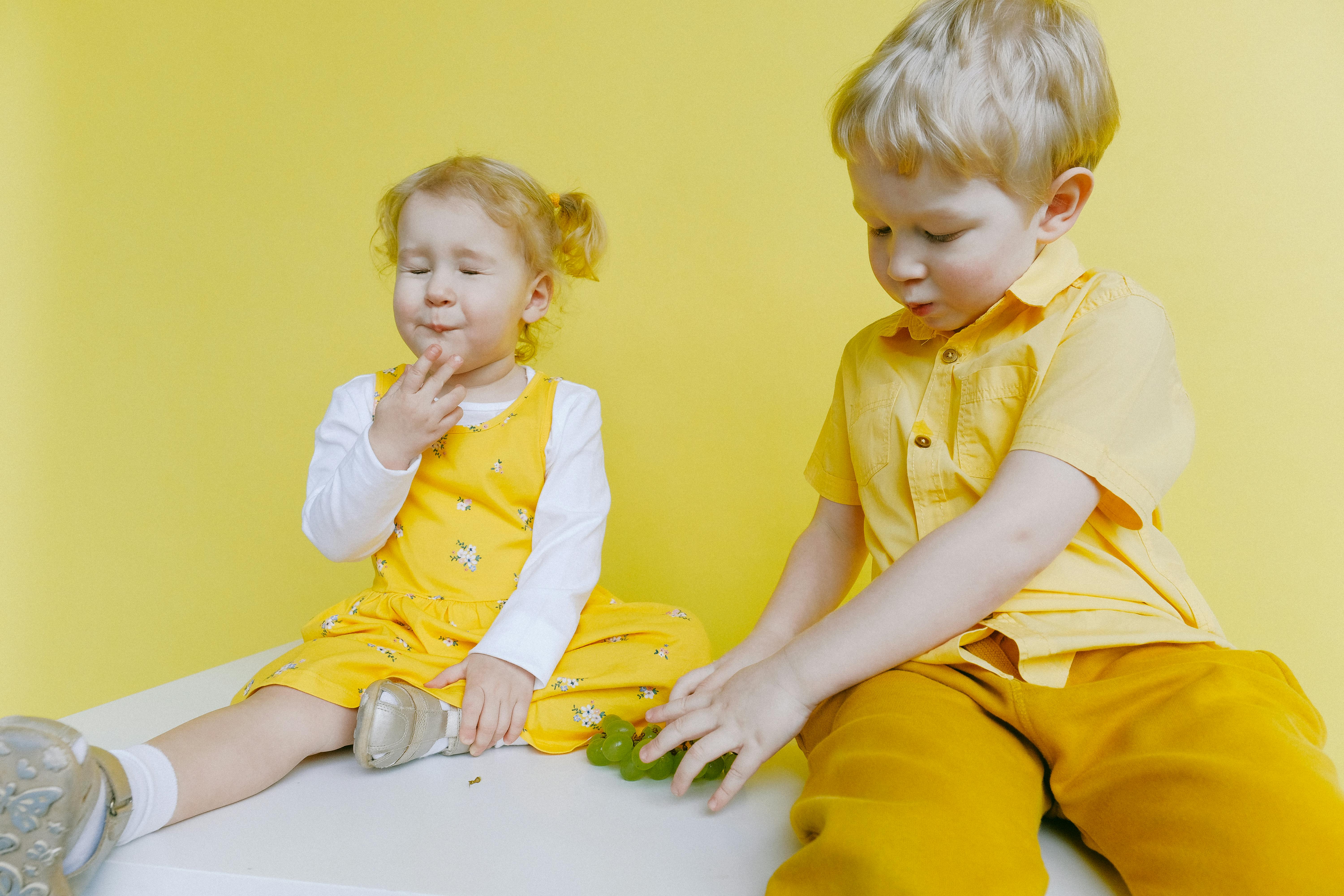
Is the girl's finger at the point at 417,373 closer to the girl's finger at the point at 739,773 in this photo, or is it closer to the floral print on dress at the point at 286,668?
the floral print on dress at the point at 286,668

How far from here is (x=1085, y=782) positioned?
0.65 meters

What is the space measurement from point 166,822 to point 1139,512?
79 centimetres

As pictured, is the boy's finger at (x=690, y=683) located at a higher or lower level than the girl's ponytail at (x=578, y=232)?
lower

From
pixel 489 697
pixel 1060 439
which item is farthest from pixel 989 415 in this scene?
pixel 489 697

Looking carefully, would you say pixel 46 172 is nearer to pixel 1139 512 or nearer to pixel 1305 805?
pixel 1139 512

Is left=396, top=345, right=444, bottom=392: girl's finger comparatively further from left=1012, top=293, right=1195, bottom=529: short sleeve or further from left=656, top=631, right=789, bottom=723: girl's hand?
left=1012, top=293, right=1195, bottom=529: short sleeve

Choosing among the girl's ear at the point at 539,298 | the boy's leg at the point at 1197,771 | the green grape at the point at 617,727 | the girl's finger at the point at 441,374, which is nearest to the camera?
the boy's leg at the point at 1197,771

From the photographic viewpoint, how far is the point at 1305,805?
531 mm

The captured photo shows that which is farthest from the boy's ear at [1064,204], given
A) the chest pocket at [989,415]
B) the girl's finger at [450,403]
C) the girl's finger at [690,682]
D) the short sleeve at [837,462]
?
the girl's finger at [450,403]

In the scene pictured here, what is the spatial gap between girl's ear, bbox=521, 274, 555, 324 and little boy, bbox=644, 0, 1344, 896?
41 cm

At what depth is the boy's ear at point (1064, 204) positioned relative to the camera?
0.77m

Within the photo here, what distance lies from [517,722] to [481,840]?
194 millimetres

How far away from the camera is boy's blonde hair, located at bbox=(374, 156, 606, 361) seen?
1030 mm

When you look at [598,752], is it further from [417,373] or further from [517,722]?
[417,373]
